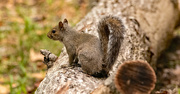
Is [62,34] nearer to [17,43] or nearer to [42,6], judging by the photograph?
[17,43]

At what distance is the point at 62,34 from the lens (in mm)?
3111

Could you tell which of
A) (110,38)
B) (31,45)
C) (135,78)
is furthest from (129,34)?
(31,45)

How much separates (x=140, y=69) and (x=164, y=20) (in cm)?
276

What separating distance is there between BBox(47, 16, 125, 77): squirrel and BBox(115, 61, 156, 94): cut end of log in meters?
0.59

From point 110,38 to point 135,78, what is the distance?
691mm

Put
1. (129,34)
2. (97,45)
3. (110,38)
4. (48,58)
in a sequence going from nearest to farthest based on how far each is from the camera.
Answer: (110,38) < (97,45) < (48,58) < (129,34)

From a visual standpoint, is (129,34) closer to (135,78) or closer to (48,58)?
(48,58)

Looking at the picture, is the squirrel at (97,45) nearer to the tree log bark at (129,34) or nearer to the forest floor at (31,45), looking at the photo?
the tree log bark at (129,34)

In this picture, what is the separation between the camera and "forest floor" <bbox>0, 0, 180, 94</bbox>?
4.04m

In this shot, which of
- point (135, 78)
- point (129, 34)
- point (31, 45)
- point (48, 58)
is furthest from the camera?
point (31, 45)

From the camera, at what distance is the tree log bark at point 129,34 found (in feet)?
7.85

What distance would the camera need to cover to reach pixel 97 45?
271 centimetres

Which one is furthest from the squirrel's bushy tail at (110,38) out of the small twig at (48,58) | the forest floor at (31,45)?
the forest floor at (31,45)

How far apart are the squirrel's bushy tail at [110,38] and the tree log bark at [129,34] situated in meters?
0.12
